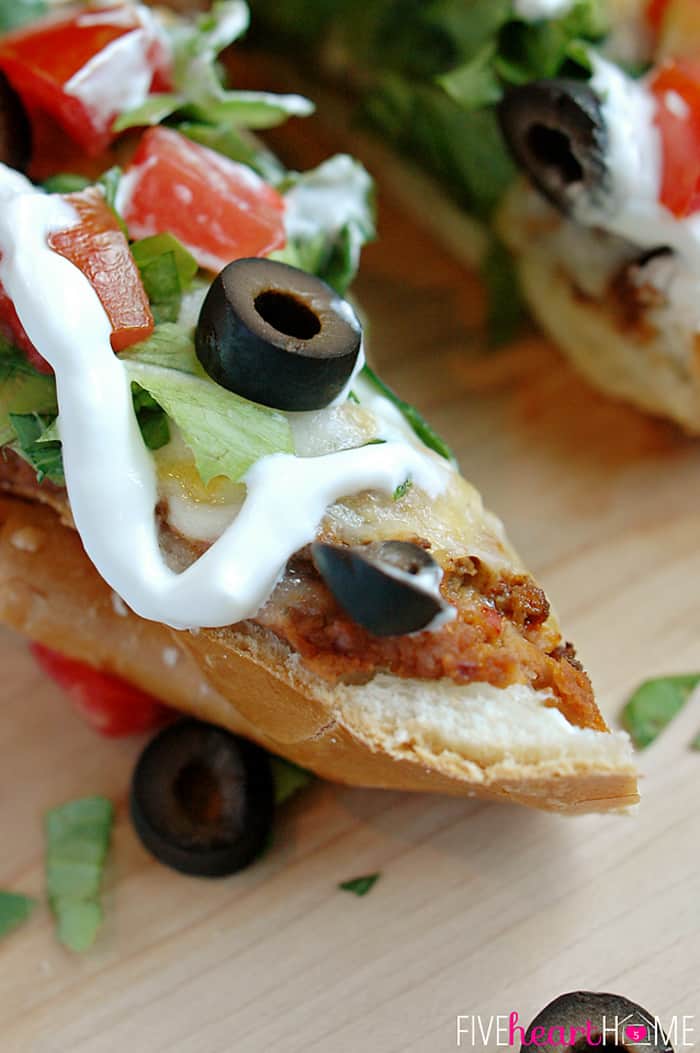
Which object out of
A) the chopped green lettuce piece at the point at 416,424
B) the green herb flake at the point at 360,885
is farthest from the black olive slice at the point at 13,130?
the green herb flake at the point at 360,885

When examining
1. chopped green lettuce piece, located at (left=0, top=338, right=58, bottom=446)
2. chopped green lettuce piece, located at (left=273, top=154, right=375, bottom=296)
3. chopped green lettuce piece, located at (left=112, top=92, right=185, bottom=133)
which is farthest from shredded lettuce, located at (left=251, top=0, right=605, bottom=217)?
chopped green lettuce piece, located at (left=0, top=338, right=58, bottom=446)

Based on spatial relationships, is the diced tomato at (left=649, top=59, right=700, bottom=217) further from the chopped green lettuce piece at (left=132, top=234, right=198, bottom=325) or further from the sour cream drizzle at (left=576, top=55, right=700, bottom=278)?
the chopped green lettuce piece at (left=132, top=234, right=198, bottom=325)

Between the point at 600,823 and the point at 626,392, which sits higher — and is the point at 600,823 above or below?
below

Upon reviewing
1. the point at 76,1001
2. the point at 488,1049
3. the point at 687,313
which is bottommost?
the point at 76,1001

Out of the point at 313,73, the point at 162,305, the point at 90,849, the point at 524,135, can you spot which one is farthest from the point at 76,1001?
the point at 313,73

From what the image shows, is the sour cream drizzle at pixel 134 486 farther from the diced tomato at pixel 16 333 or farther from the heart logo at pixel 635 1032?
the heart logo at pixel 635 1032

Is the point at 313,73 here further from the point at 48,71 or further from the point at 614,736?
the point at 614,736

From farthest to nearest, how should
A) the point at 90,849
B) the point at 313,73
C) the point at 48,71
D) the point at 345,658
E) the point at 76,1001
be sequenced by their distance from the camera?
the point at 313,73, the point at 48,71, the point at 90,849, the point at 76,1001, the point at 345,658
